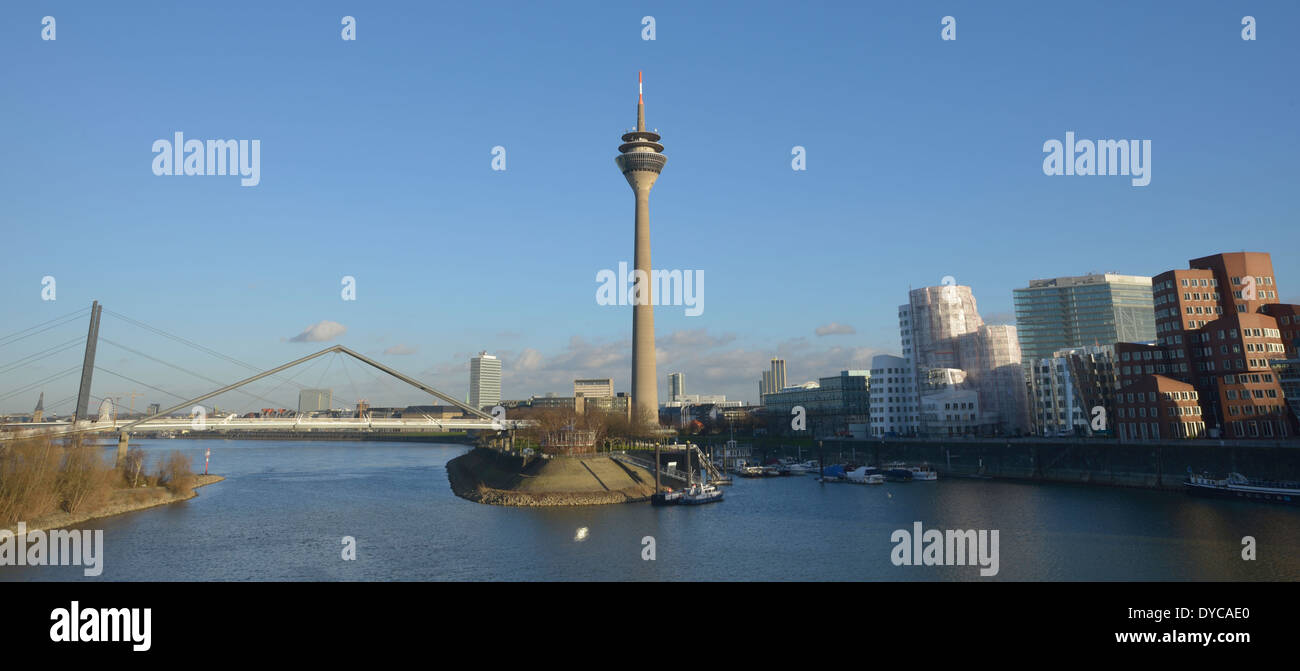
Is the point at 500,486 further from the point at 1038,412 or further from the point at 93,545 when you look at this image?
the point at 1038,412

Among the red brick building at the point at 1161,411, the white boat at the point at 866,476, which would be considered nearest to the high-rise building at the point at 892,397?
the white boat at the point at 866,476

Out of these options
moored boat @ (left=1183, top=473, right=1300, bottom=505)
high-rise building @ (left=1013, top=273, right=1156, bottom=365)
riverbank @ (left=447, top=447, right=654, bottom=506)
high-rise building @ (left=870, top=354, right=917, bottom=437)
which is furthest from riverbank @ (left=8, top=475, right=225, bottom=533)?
high-rise building @ (left=1013, top=273, right=1156, bottom=365)

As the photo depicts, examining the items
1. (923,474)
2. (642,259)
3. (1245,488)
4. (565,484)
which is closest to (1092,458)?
(1245,488)

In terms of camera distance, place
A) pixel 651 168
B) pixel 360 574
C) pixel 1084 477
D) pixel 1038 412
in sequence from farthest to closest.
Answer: pixel 651 168
pixel 1038 412
pixel 1084 477
pixel 360 574

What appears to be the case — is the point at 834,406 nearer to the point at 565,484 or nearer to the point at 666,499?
the point at 666,499
